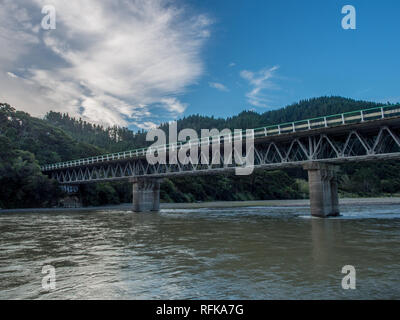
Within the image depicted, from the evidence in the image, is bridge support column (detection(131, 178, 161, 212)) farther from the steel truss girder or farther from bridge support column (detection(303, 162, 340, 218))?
bridge support column (detection(303, 162, 340, 218))

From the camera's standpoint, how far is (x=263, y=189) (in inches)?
5034

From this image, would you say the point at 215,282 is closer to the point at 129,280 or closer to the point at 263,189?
the point at 129,280

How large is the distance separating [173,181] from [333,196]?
76672 mm

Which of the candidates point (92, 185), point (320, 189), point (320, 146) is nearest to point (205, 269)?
point (320, 189)

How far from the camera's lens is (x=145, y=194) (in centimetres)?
5450

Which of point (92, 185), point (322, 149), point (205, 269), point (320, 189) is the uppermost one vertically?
point (322, 149)

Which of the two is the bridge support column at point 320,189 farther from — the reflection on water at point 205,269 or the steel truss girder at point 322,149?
the reflection on water at point 205,269

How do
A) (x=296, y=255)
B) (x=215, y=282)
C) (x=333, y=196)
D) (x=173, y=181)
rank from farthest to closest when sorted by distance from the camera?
(x=173, y=181) → (x=333, y=196) → (x=296, y=255) → (x=215, y=282)

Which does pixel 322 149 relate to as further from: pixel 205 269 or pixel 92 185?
pixel 92 185

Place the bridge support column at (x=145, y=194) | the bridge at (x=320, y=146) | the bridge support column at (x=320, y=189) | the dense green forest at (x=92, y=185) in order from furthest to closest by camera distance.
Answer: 1. the dense green forest at (x=92, y=185)
2. the bridge support column at (x=145, y=194)
3. the bridge support column at (x=320, y=189)
4. the bridge at (x=320, y=146)

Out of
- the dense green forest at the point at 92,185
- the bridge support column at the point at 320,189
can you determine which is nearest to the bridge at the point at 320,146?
the bridge support column at the point at 320,189

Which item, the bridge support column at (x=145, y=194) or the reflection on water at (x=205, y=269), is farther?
the bridge support column at (x=145, y=194)

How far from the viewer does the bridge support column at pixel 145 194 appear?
53375mm

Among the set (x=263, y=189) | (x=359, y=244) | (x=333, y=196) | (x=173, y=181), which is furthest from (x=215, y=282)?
(x=263, y=189)
